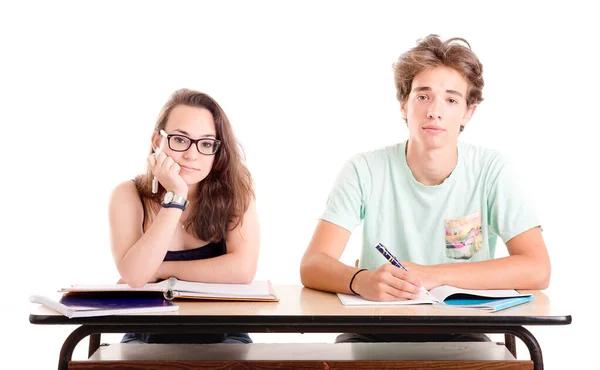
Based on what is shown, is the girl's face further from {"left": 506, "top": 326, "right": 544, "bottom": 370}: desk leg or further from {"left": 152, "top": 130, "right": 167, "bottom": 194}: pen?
{"left": 506, "top": 326, "right": 544, "bottom": 370}: desk leg

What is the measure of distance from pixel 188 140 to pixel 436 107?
756 millimetres

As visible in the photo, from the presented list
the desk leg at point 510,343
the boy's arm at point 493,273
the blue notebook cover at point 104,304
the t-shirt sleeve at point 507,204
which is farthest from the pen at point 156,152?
the desk leg at point 510,343

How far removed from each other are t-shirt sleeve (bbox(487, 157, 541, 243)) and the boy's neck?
0.13m

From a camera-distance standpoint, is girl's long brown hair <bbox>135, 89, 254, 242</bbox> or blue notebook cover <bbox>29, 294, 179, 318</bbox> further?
girl's long brown hair <bbox>135, 89, 254, 242</bbox>

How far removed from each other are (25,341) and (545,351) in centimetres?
288

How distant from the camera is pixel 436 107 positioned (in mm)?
2443

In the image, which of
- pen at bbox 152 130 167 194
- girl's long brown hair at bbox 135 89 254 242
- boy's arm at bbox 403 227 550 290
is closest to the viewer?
boy's arm at bbox 403 227 550 290

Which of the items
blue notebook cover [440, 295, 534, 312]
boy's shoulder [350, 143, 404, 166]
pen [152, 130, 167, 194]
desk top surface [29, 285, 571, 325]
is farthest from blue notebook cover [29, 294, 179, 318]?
boy's shoulder [350, 143, 404, 166]

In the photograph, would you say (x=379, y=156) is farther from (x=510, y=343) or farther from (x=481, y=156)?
(x=510, y=343)

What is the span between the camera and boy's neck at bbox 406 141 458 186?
2.53m

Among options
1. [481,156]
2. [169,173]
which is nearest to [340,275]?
[169,173]

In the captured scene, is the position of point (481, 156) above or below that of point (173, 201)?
above

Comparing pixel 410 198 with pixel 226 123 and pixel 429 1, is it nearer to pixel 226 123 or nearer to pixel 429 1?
pixel 226 123

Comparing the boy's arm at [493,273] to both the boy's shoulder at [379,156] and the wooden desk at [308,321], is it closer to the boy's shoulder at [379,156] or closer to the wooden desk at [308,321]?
the wooden desk at [308,321]
